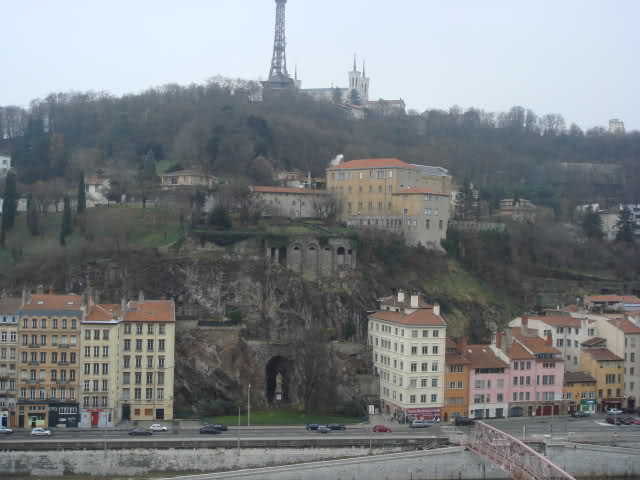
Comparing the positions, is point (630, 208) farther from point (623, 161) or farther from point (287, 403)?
point (287, 403)

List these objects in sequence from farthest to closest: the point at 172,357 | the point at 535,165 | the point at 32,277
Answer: the point at 535,165, the point at 32,277, the point at 172,357

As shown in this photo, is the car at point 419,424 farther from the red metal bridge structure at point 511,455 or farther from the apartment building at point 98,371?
the apartment building at point 98,371

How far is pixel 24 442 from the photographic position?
50906 mm

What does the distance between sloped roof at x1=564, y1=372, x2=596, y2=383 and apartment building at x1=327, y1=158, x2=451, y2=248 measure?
2427 centimetres

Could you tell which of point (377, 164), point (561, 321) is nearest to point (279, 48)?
point (377, 164)

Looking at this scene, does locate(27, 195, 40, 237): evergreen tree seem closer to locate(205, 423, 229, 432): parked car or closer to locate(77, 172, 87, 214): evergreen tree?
locate(77, 172, 87, 214): evergreen tree

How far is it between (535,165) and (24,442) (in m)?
98.8

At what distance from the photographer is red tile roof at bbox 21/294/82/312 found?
2265 inches

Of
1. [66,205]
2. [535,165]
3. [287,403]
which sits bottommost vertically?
[287,403]

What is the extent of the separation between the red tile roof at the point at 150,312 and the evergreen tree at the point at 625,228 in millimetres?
61869

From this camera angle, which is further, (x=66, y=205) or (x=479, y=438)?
(x=66, y=205)

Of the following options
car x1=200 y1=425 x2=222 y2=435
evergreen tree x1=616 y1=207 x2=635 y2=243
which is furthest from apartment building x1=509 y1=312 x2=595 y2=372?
evergreen tree x1=616 y1=207 x2=635 y2=243

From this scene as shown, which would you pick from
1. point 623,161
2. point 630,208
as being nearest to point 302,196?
point 630,208

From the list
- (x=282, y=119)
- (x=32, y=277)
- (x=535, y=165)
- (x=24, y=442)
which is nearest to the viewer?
(x=24, y=442)
